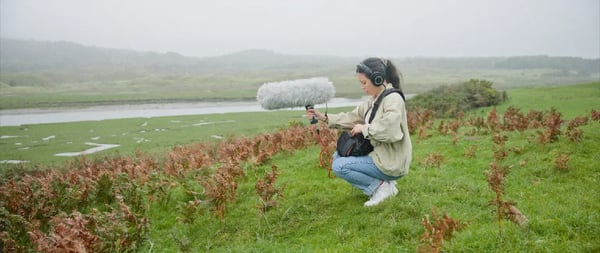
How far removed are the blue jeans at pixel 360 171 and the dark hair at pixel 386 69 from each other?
1.32 m

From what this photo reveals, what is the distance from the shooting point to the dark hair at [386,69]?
625 cm

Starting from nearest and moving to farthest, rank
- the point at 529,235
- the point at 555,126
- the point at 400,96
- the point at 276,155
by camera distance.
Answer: the point at 529,235 < the point at 400,96 < the point at 555,126 < the point at 276,155

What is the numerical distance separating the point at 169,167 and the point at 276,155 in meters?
3.50

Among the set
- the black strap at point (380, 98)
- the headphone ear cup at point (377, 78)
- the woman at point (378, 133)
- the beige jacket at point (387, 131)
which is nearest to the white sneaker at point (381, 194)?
the woman at point (378, 133)

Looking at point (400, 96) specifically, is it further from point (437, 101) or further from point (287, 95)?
point (437, 101)

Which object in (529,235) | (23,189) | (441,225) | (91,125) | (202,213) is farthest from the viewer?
(91,125)

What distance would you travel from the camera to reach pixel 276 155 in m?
13.6

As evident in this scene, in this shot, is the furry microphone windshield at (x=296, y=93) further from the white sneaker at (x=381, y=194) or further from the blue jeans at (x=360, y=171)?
the white sneaker at (x=381, y=194)

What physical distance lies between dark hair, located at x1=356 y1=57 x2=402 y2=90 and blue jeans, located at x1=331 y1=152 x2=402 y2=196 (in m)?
1.32

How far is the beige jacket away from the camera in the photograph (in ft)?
19.4

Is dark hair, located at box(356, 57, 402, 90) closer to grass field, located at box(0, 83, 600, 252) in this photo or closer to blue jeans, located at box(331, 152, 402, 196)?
blue jeans, located at box(331, 152, 402, 196)

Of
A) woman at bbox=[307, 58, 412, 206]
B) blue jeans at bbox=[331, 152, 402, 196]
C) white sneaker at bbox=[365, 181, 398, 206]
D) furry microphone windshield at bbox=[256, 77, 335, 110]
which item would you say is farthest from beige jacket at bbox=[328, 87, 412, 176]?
white sneaker at bbox=[365, 181, 398, 206]

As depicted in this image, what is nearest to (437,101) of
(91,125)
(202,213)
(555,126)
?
(555,126)

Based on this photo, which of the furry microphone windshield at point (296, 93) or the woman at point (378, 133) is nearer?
the woman at point (378, 133)
